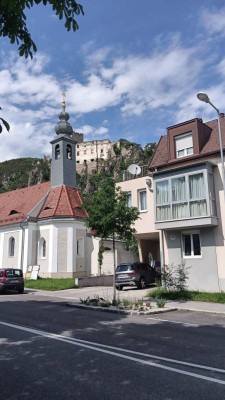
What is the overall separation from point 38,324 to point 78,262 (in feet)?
74.7

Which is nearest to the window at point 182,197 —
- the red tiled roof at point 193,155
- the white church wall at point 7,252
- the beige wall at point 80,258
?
the red tiled roof at point 193,155

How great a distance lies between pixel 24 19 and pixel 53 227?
29845 mm

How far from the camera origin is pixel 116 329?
33.3ft

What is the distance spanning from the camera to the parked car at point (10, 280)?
76.8 ft

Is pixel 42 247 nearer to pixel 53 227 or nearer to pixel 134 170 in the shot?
pixel 53 227

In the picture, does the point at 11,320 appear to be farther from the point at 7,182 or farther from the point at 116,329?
the point at 7,182

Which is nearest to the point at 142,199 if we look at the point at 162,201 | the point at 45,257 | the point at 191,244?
the point at 162,201

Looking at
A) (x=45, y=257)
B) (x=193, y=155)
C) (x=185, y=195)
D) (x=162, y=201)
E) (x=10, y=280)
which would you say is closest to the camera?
(x=185, y=195)

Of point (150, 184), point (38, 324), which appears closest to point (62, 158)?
point (150, 184)

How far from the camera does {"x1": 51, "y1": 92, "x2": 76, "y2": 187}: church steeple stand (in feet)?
124

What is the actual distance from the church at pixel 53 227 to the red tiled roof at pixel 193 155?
38.9 feet

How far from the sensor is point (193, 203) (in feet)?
63.3

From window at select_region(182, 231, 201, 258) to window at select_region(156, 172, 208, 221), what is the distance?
4.35ft

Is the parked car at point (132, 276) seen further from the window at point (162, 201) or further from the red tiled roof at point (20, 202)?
the red tiled roof at point (20, 202)
